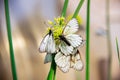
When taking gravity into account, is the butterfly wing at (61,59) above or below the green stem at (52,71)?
above

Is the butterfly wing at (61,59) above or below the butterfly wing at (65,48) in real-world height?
Result: below

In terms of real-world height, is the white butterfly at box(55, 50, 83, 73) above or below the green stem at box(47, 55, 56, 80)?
above

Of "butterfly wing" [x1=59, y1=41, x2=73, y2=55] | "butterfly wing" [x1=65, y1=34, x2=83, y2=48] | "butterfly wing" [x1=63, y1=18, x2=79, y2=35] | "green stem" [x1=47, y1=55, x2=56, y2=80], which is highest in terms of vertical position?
"butterfly wing" [x1=63, y1=18, x2=79, y2=35]

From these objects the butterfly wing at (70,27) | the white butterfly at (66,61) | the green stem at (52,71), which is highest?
the butterfly wing at (70,27)

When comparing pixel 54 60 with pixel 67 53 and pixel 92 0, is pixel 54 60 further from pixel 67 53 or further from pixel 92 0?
pixel 92 0
